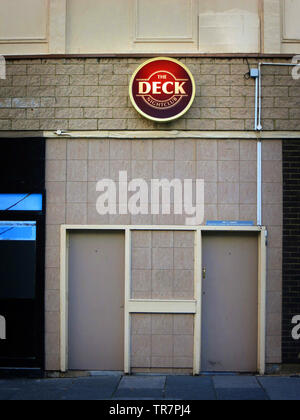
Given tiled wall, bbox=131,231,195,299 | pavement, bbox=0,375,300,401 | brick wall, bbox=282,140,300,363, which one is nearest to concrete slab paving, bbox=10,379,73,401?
pavement, bbox=0,375,300,401

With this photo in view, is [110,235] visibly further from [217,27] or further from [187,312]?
[217,27]

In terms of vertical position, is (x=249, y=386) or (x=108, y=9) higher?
(x=108, y=9)

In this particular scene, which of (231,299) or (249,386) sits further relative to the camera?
(231,299)

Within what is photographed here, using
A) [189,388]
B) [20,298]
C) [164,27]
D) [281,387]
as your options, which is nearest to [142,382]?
[189,388]

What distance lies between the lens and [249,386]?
8.34 metres

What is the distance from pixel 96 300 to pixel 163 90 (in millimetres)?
3413

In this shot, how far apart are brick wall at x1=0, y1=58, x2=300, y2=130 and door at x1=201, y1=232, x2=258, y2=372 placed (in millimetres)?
1846

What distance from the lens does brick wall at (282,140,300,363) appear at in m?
8.90

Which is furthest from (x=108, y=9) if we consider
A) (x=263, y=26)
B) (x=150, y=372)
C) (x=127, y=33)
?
(x=150, y=372)

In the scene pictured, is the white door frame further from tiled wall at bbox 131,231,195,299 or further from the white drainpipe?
the white drainpipe

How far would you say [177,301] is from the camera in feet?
29.3

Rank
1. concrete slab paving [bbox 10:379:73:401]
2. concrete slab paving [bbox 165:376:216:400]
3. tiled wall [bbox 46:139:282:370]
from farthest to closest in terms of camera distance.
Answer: tiled wall [bbox 46:139:282:370] → concrete slab paving [bbox 10:379:73:401] → concrete slab paving [bbox 165:376:216:400]

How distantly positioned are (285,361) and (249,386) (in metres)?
0.87

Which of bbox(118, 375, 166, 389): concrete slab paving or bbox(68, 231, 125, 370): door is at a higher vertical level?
bbox(68, 231, 125, 370): door
